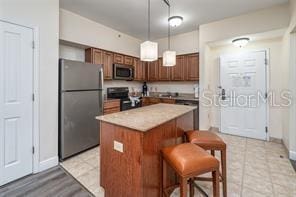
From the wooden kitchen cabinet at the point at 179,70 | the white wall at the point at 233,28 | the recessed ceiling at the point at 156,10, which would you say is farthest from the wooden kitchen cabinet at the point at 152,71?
the white wall at the point at 233,28

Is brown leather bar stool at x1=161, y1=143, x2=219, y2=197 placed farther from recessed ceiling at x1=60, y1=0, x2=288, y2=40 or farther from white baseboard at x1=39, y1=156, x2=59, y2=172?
recessed ceiling at x1=60, y1=0, x2=288, y2=40

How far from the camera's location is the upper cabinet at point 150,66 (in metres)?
4.00

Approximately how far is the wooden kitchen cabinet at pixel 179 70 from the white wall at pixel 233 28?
0.62 metres

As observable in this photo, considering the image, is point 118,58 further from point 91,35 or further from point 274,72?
point 274,72

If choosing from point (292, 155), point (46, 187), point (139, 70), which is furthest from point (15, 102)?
point (292, 155)

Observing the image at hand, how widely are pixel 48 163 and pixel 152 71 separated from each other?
12.5 feet

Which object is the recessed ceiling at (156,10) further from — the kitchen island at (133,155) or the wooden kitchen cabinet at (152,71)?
the kitchen island at (133,155)

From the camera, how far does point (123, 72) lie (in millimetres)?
4598

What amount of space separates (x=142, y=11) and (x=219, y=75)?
2588 mm

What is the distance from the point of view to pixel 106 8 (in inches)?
128

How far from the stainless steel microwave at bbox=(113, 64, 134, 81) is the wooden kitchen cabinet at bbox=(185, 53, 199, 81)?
1.63 m

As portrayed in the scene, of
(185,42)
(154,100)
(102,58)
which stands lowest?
(154,100)

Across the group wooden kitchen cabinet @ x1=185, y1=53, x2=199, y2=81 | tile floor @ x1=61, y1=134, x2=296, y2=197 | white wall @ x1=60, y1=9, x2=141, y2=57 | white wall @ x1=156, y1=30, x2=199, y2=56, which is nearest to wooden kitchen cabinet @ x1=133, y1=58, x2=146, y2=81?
white wall @ x1=60, y1=9, x2=141, y2=57

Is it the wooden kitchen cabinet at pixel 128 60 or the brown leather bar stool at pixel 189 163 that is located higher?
the wooden kitchen cabinet at pixel 128 60
